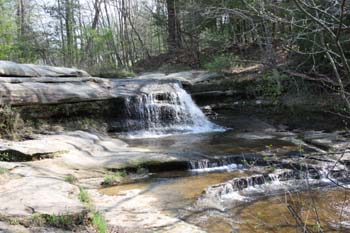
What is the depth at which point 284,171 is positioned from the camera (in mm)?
6859

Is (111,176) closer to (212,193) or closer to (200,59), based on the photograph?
(212,193)

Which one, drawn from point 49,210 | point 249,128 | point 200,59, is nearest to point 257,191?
point 49,210

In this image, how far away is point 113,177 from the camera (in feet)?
22.1

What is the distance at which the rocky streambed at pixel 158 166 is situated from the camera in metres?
4.50

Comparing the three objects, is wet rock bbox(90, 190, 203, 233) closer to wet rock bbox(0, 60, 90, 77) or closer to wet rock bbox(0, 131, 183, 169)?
wet rock bbox(0, 131, 183, 169)

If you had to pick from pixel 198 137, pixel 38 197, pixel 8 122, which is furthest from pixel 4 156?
pixel 198 137

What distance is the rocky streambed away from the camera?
14.8 ft

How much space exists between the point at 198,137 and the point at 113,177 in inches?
176

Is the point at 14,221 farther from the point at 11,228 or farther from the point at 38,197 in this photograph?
the point at 38,197

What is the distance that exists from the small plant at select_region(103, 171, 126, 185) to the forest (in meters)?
0.04

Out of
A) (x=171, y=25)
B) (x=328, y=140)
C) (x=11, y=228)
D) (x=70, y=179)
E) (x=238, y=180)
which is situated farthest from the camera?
(x=171, y=25)

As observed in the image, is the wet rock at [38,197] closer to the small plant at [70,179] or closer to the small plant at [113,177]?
the small plant at [70,179]

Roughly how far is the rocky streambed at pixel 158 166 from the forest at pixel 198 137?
30 mm

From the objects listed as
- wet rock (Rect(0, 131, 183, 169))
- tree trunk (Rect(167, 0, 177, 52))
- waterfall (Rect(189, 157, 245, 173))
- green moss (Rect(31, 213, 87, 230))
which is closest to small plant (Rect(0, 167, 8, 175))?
wet rock (Rect(0, 131, 183, 169))
